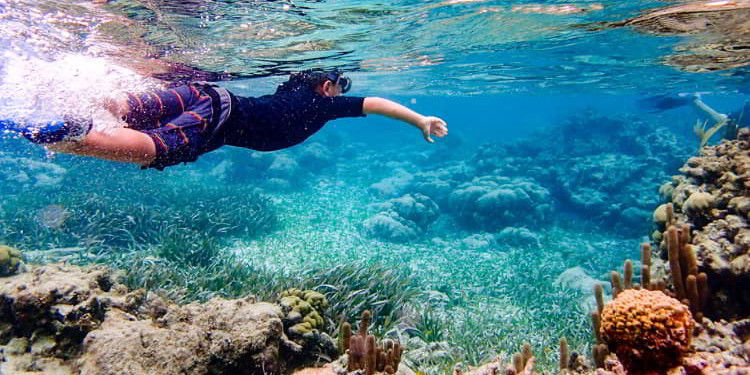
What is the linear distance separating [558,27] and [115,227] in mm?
13962

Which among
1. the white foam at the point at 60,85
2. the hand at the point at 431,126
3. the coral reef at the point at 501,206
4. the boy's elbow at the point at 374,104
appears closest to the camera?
the white foam at the point at 60,85

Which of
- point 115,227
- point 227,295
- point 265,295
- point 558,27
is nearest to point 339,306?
point 265,295

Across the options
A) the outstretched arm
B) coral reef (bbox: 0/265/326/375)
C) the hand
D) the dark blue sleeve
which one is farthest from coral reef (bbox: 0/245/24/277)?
the hand

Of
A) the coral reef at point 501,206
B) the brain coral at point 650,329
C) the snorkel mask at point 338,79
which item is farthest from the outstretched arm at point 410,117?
the coral reef at point 501,206

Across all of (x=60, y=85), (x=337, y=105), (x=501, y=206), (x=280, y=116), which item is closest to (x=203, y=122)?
(x=280, y=116)

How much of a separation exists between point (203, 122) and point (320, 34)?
6.52 meters

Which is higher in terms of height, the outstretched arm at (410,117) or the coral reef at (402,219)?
the outstretched arm at (410,117)

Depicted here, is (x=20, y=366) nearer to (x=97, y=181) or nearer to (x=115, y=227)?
(x=115, y=227)

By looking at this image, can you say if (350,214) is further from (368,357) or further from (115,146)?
(115,146)

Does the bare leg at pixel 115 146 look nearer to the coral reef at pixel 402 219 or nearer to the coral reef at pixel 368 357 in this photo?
the coral reef at pixel 368 357

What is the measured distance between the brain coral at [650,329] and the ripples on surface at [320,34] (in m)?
6.92

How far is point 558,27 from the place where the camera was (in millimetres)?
10109

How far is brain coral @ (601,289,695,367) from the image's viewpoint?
2.47 m

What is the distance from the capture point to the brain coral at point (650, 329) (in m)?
2.47
